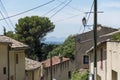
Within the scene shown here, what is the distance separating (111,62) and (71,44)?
4378cm

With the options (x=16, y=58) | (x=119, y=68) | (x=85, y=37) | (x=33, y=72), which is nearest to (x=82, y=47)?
(x=85, y=37)

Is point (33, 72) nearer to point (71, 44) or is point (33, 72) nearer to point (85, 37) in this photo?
point (85, 37)

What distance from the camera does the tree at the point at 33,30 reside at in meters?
77.1

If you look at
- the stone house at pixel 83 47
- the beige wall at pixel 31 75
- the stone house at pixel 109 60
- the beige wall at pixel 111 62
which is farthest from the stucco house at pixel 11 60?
the stone house at pixel 83 47

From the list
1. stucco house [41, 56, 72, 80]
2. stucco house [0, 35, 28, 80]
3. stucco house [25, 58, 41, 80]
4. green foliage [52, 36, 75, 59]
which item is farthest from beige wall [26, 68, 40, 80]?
green foliage [52, 36, 75, 59]

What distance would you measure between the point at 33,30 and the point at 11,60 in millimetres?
38140

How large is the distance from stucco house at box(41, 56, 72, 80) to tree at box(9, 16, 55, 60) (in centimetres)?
905

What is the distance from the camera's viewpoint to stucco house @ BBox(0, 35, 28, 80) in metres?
36.1

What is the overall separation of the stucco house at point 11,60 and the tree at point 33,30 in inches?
1300

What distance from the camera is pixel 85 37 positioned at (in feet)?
208

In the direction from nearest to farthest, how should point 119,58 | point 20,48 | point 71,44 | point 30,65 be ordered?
point 119,58, point 20,48, point 30,65, point 71,44

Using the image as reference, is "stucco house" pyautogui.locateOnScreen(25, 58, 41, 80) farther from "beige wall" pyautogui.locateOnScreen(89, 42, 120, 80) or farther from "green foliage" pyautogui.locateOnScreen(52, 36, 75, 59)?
"green foliage" pyautogui.locateOnScreen(52, 36, 75, 59)

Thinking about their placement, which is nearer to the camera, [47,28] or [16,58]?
[16,58]

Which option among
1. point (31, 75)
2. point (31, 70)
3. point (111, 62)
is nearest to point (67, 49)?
point (31, 75)
